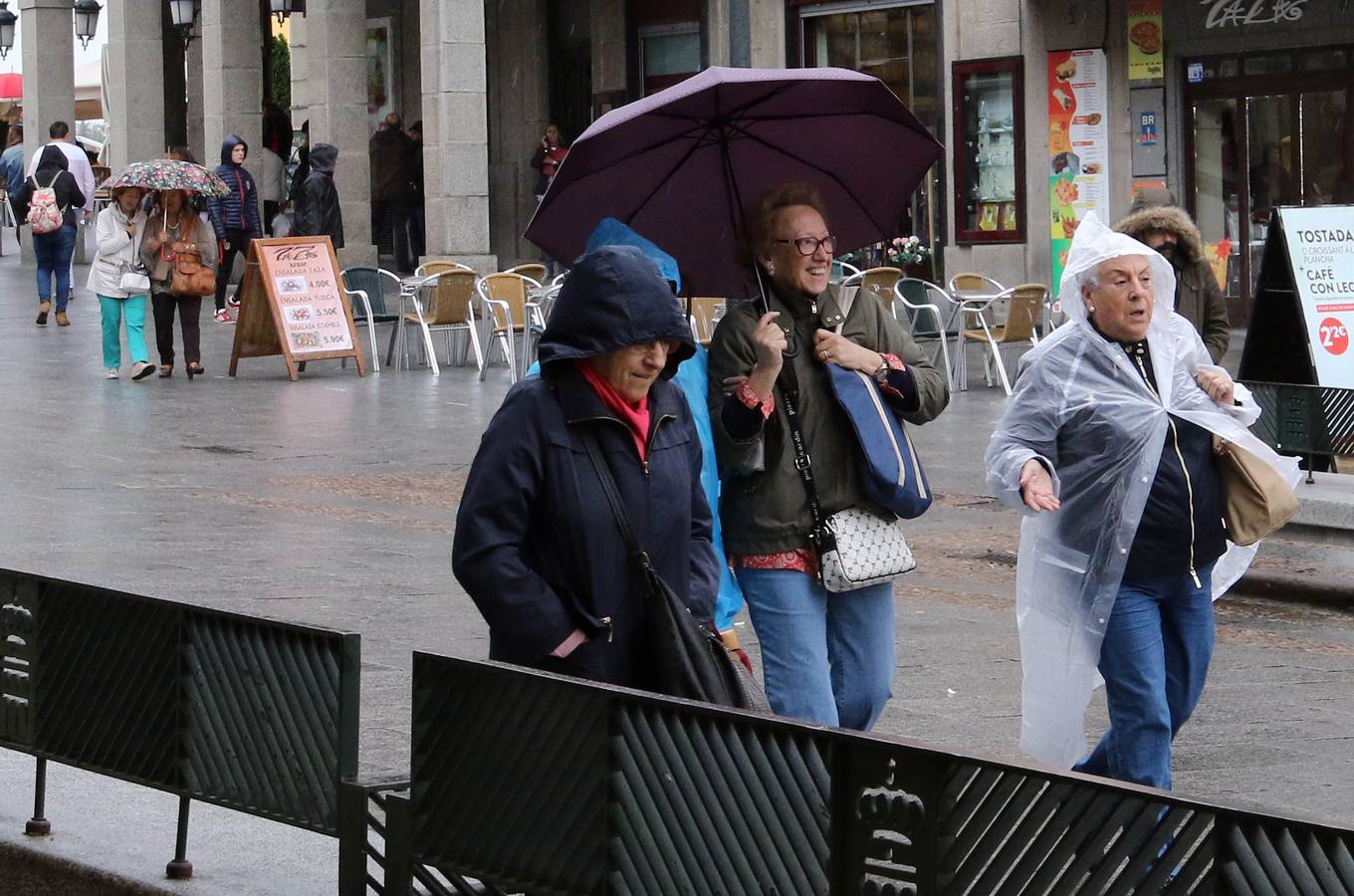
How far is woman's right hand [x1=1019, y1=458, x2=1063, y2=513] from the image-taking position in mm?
5383

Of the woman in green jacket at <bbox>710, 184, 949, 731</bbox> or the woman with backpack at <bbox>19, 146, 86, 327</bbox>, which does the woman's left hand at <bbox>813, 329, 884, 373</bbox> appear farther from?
the woman with backpack at <bbox>19, 146, 86, 327</bbox>

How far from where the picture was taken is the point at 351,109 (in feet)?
91.7

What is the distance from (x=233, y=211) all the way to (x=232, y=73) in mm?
6074

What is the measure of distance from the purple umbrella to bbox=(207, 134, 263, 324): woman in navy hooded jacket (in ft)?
61.5

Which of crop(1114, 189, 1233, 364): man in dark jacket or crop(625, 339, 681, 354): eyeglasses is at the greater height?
crop(1114, 189, 1233, 364): man in dark jacket

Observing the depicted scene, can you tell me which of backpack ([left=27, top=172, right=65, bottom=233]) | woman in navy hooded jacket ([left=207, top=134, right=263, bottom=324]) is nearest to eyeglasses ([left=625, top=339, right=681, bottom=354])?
backpack ([left=27, top=172, right=65, bottom=233])

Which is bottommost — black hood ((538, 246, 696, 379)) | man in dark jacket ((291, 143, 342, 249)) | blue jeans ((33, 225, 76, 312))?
black hood ((538, 246, 696, 379))

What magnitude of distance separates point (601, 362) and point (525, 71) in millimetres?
28114

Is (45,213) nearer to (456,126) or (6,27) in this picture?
(456,126)

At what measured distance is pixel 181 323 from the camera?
18109 mm

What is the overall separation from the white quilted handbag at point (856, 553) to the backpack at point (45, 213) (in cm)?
1896

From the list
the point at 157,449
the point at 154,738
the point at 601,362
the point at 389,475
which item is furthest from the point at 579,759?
the point at 157,449

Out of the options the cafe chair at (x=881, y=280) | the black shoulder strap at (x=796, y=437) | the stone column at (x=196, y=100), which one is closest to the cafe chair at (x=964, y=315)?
the cafe chair at (x=881, y=280)

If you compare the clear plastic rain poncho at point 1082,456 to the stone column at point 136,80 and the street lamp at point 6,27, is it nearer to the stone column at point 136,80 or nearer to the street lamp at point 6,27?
the stone column at point 136,80
